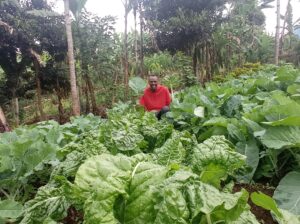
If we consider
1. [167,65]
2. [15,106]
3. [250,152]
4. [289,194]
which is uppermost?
[167,65]

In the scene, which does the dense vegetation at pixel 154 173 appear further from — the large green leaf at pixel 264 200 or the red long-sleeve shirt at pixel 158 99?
the red long-sleeve shirt at pixel 158 99

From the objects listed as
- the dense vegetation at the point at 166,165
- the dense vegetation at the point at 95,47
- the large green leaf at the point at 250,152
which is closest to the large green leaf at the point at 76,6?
the dense vegetation at the point at 95,47

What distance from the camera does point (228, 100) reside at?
161 inches

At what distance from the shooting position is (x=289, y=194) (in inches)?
86.5

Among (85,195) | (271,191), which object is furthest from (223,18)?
(85,195)

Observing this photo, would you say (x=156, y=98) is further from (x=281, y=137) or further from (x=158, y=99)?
(x=281, y=137)

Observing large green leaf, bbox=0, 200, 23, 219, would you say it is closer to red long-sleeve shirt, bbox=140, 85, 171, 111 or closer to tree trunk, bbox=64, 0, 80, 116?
red long-sleeve shirt, bbox=140, 85, 171, 111

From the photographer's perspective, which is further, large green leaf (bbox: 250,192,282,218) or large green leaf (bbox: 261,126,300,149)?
large green leaf (bbox: 261,126,300,149)

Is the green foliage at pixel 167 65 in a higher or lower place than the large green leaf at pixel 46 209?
higher

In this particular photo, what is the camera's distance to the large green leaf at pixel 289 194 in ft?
6.80

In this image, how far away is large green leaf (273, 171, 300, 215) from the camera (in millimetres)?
2072

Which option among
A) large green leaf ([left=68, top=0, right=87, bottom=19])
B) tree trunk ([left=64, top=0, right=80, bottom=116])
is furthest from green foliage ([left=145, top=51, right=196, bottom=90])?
tree trunk ([left=64, top=0, right=80, bottom=116])

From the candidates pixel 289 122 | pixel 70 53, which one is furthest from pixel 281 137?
pixel 70 53

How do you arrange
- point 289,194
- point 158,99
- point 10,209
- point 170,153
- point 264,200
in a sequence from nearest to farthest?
point 264,200, point 10,209, point 170,153, point 289,194, point 158,99
